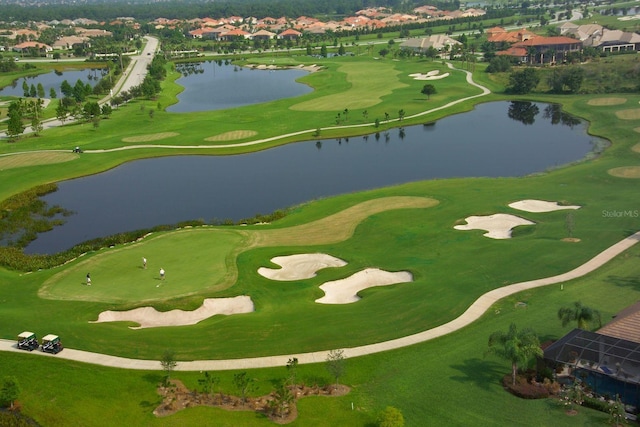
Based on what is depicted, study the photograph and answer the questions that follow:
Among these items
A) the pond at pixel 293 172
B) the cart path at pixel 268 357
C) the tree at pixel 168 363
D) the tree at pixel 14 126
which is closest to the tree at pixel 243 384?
the cart path at pixel 268 357

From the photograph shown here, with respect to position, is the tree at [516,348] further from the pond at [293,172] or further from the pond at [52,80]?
the pond at [52,80]

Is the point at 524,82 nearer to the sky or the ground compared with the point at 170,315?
nearer to the sky

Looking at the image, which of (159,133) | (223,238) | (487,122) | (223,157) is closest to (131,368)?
(223,238)

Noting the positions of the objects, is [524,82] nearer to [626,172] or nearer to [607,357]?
[626,172]

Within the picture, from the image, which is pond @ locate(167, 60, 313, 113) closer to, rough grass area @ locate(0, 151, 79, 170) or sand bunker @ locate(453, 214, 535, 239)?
rough grass area @ locate(0, 151, 79, 170)

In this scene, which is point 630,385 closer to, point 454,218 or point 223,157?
point 454,218

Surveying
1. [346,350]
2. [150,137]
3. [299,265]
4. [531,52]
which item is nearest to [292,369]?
[346,350]
